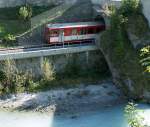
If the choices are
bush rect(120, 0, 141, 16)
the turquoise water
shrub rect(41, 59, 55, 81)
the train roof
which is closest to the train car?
the train roof

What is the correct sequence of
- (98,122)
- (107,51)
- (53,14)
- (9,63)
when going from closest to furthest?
(98,122), (9,63), (107,51), (53,14)

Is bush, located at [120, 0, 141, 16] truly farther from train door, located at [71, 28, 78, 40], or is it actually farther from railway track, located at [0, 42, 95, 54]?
train door, located at [71, 28, 78, 40]

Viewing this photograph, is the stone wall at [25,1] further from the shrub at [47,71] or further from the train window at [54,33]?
the shrub at [47,71]

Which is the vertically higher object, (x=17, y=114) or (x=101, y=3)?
(x=101, y=3)

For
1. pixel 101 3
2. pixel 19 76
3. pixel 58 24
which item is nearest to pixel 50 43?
pixel 58 24

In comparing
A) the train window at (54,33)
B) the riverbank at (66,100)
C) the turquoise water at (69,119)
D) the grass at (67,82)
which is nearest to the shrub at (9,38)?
the train window at (54,33)

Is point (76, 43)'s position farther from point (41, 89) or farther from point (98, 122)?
point (98, 122)

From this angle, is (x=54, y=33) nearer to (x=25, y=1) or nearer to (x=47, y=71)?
(x=47, y=71)
